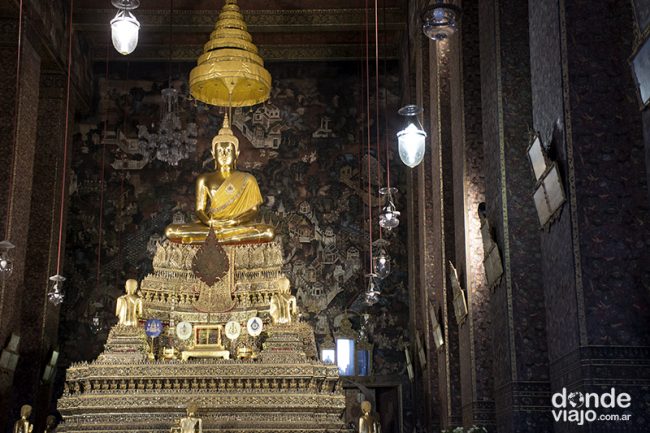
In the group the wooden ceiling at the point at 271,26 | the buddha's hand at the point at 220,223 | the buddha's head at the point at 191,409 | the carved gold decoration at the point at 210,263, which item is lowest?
the buddha's head at the point at 191,409

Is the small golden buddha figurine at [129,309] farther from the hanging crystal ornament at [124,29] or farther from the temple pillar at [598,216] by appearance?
the temple pillar at [598,216]

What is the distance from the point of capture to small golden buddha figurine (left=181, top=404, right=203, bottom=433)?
27.2 ft

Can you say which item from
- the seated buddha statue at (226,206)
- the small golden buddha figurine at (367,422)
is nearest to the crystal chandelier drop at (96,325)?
the seated buddha statue at (226,206)

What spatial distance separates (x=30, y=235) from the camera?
1332cm

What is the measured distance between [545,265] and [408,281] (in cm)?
894

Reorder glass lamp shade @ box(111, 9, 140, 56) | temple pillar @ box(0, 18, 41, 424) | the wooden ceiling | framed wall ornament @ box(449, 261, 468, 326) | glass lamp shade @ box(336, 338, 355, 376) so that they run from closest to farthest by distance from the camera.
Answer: glass lamp shade @ box(111, 9, 140, 56), framed wall ornament @ box(449, 261, 468, 326), temple pillar @ box(0, 18, 41, 424), glass lamp shade @ box(336, 338, 355, 376), the wooden ceiling

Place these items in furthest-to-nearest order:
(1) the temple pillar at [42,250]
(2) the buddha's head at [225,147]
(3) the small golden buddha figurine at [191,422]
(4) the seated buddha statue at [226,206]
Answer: (1) the temple pillar at [42,250]
(2) the buddha's head at [225,147]
(4) the seated buddha statue at [226,206]
(3) the small golden buddha figurine at [191,422]

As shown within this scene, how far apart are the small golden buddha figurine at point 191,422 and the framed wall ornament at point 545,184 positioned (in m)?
4.41

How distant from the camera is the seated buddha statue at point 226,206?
11539 millimetres

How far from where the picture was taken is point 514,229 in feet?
20.9

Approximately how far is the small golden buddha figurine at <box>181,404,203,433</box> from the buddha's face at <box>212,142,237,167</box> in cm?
489

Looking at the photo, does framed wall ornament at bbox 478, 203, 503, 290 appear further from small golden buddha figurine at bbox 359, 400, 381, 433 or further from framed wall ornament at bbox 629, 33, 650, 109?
framed wall ornament at bbox 629, 33, 650, 109

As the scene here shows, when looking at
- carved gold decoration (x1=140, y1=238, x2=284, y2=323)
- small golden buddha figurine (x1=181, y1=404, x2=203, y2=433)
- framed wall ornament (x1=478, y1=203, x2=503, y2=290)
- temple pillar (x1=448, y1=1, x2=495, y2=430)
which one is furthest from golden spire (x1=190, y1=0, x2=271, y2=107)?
framed wall ornament (x1=478, y1=203, x2=503, y2=290)

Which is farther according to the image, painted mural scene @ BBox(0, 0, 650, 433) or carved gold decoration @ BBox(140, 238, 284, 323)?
carved gold decoration @ BBox(140, 238, 284, 323)
